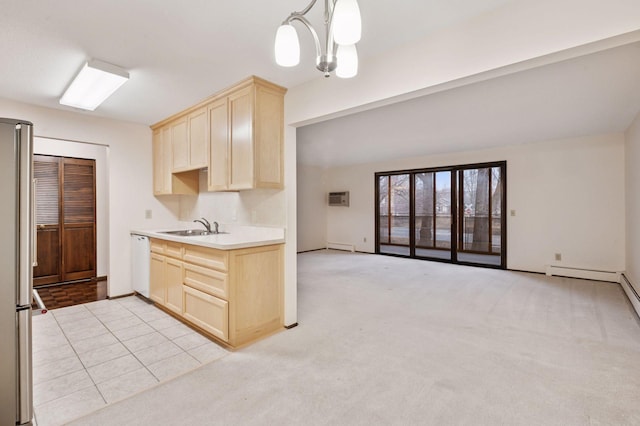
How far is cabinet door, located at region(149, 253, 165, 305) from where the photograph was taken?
340 cm

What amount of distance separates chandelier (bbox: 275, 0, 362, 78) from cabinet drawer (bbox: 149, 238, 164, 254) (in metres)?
2.81

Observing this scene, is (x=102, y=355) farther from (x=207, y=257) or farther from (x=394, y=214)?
(x=394, y=214)

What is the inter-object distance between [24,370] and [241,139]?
2.13 metres

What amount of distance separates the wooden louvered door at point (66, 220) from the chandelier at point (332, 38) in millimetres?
5004

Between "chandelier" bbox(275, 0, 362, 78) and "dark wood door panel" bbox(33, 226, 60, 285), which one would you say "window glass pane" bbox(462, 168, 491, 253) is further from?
"dark wood door panel" bbox(33, 226, 60, 285)

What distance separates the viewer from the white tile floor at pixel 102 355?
6.23 ft

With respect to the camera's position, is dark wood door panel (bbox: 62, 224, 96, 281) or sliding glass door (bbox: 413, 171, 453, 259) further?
sliding glass door (bbox: 413, 171, 453, 259)

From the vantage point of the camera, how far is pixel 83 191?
491 cm

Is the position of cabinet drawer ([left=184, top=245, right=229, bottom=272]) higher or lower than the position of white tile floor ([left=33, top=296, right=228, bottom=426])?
higher

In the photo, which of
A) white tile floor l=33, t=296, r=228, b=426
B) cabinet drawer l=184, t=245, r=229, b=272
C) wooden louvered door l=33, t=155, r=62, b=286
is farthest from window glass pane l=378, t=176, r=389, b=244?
wooden louvered door l=33, t=155, r=62, b=286

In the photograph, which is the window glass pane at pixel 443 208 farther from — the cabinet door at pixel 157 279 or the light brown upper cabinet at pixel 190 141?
the cabinet door at pixel 157 279

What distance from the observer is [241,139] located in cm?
284

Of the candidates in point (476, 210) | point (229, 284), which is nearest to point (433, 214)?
point (476, 210)

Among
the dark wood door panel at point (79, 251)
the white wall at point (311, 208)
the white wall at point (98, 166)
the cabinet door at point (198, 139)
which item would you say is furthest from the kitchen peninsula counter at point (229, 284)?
the white wall at point (311, 208)
